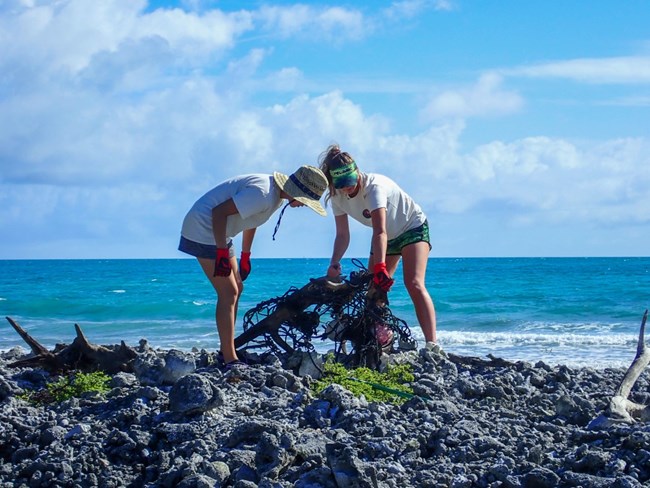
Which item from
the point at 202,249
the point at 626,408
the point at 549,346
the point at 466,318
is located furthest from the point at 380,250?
the point at 466,318

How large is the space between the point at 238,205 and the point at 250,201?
0.09 m

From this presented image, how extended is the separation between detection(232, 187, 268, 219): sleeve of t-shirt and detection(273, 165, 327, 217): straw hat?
198mm

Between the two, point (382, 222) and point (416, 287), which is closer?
point (382, 222)

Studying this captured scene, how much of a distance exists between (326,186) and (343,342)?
4.22 ft

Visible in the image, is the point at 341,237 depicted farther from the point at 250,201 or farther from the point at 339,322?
the point at 250,201

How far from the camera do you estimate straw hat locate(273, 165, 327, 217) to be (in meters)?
6.19

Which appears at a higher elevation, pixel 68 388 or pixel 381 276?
pixel 381 276

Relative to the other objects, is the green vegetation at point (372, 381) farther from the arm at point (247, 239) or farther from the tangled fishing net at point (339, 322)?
the arm at point (247, 239)

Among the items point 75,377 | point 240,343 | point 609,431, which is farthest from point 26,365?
point 609,431

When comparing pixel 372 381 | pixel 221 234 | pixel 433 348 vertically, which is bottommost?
pixel 372 381

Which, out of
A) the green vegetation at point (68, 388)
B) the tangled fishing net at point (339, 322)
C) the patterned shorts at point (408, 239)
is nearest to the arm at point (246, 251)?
the tangled fishing net at point (339, 322)

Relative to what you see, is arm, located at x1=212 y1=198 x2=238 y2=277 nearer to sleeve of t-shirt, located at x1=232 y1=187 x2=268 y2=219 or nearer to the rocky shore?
sleeve of t-shirt, located at x1=232 y1=187 x2=268 y2=219

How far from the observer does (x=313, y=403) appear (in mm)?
5035

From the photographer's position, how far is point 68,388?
576 cm
